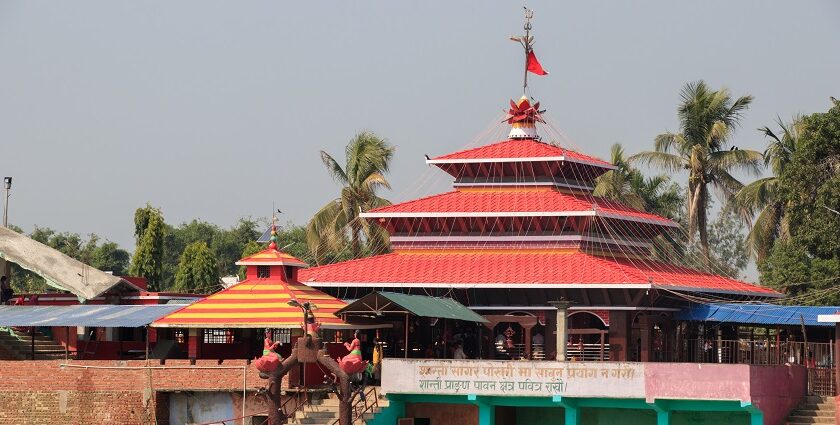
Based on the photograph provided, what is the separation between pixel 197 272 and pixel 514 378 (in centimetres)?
3664

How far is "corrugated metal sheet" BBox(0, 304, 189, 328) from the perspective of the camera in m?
49.2

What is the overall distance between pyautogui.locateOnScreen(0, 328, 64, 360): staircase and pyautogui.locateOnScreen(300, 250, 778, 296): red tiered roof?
330 inches

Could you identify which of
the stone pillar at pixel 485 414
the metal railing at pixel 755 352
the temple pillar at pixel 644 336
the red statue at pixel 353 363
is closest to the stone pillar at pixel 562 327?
the stone pillar at pixel 485 414

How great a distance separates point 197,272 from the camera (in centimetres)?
7738

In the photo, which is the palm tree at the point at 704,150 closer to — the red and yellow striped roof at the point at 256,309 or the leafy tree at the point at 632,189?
the leafy tree at the point at 632,189

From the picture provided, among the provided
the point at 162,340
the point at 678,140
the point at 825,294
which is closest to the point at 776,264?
the point at 825,294

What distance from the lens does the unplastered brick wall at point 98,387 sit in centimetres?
4566

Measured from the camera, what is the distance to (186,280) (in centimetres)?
7738

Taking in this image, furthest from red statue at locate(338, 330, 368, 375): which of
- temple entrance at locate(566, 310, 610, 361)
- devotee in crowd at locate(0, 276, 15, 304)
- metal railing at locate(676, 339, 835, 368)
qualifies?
devotee in crowd at locate(0, 276, 15, 304)

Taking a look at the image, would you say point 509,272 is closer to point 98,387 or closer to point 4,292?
point 98,387

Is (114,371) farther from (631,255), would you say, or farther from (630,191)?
(630,191)

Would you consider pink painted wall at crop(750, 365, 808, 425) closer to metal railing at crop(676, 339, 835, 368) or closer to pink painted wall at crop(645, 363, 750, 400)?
pink painted wall at crop(645, 363, 750, 400)

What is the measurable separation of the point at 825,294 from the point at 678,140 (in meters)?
9.86

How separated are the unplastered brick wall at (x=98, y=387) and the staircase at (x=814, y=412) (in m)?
14.4
